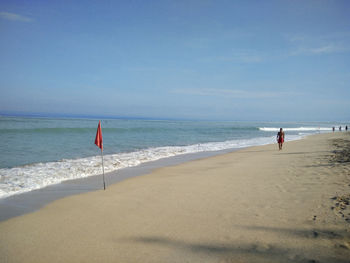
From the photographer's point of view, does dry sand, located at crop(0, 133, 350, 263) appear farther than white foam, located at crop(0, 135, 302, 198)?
No

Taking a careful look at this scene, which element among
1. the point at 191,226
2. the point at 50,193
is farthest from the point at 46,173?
the point at 191,226

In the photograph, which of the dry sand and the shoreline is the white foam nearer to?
the shoreline

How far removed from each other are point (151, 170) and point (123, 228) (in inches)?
233

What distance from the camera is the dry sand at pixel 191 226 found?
10.8ft

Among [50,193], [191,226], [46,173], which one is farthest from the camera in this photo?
[46,173]

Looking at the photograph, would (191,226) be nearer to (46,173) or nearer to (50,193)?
(50,193)

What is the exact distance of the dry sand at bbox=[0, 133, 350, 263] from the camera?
10.8ft

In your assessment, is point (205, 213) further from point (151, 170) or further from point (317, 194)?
point (151, 170)

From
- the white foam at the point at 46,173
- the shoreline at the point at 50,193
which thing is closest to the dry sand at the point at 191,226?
the shoreline at the point at 50,193

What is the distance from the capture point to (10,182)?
7.52m

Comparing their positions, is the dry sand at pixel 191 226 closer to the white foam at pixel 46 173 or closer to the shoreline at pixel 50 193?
the shoreline at pixel 50 193

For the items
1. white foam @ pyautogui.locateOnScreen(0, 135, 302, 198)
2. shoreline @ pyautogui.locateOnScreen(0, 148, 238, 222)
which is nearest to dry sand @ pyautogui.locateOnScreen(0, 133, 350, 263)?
shoreline @ pyautogui.locateOnScreen(0, 148, 238, 222)

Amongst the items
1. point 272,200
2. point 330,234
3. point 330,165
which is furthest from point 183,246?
point 330,165

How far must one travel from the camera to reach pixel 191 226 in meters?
4.16
